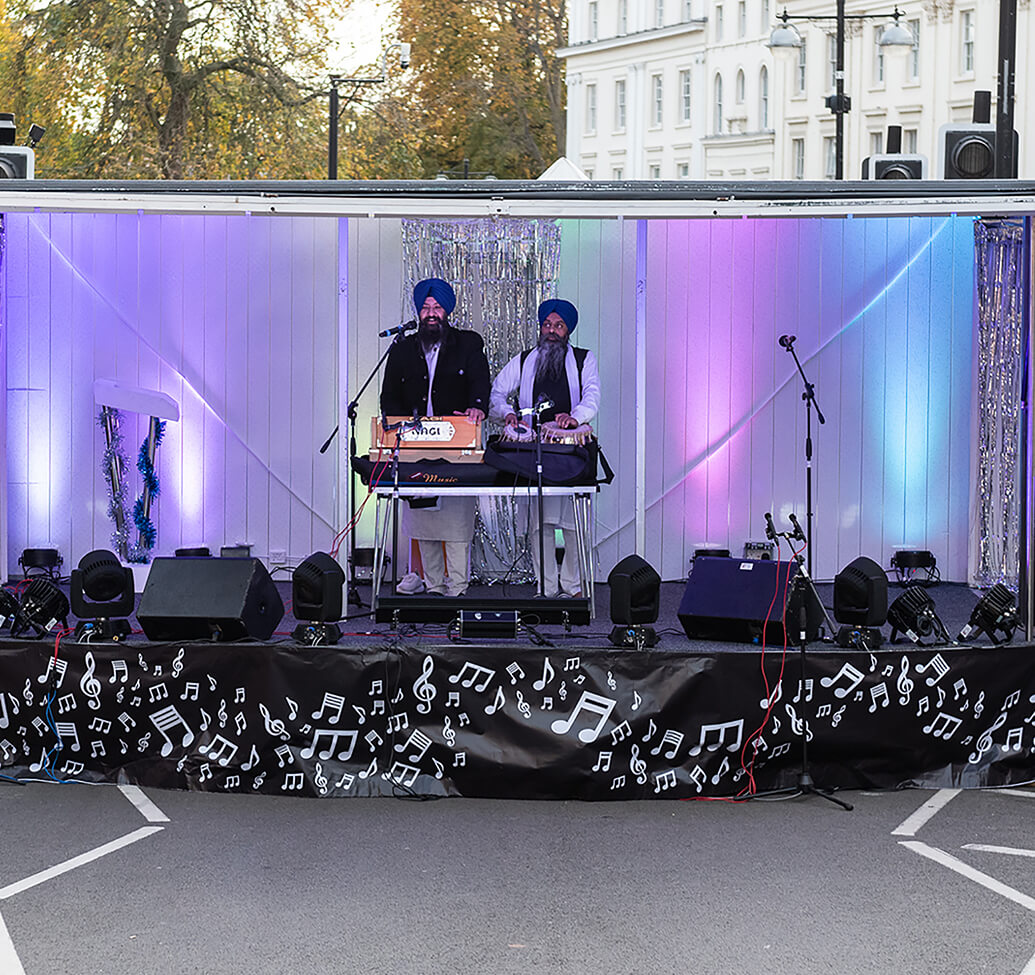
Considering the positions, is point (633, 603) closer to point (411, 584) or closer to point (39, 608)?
point (411, 584)

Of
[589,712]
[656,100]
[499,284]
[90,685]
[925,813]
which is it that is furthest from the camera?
[656,100]

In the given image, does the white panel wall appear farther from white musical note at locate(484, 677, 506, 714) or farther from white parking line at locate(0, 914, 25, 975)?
white parking line at locate(0, 914, 25, 975)

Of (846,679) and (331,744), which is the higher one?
(846,679)

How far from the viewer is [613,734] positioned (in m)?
6.94

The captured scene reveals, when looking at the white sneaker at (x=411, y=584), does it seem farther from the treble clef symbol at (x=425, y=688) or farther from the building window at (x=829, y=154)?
the building window at (x=829, y=154)

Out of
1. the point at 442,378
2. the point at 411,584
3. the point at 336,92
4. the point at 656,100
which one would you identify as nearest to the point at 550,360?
the point at 442,378

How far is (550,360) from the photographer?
9.41m

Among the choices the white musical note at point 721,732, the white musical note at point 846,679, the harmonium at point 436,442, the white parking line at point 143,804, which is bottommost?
the white parking line at point 143,804

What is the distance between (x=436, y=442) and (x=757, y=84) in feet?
121

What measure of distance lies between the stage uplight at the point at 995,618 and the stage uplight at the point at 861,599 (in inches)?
14.7

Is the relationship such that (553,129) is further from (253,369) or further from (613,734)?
(613,734)

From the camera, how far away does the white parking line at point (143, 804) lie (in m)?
6.67

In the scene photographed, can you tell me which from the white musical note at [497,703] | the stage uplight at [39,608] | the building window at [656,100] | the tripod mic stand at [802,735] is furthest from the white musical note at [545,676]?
the building window at [656,100]

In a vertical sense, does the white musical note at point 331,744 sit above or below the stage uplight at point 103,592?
below
